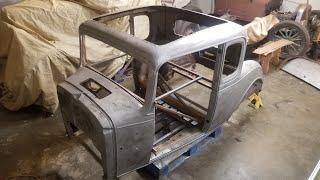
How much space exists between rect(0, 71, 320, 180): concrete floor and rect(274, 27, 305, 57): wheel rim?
147 cm

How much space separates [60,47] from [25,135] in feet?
3.89

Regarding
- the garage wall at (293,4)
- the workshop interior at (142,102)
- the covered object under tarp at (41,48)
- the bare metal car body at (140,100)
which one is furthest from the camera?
the garage wall at (293,4)

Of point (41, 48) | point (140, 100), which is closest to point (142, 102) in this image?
point (140, 100)

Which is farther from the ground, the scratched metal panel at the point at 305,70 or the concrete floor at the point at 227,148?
the scratched metal panel at the point at 305,70

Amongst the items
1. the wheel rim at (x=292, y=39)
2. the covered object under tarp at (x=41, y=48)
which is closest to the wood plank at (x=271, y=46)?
the wheel rim at (x=292, y=39)

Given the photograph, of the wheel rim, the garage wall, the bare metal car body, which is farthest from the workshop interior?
the garage wall

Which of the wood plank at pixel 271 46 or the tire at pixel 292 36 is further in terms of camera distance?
the tire at pixel 292 36

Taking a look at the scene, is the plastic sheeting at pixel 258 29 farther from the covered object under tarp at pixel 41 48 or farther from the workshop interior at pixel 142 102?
the covered object under tarp at pixel 41 48

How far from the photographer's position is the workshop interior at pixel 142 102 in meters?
2.28

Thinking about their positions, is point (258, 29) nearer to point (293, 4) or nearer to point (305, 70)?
point (305, 70)

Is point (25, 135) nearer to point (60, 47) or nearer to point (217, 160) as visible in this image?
point (60, 47)

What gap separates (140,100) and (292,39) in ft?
13.1

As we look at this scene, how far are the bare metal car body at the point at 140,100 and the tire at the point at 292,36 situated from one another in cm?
252

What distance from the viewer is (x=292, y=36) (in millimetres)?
5211
